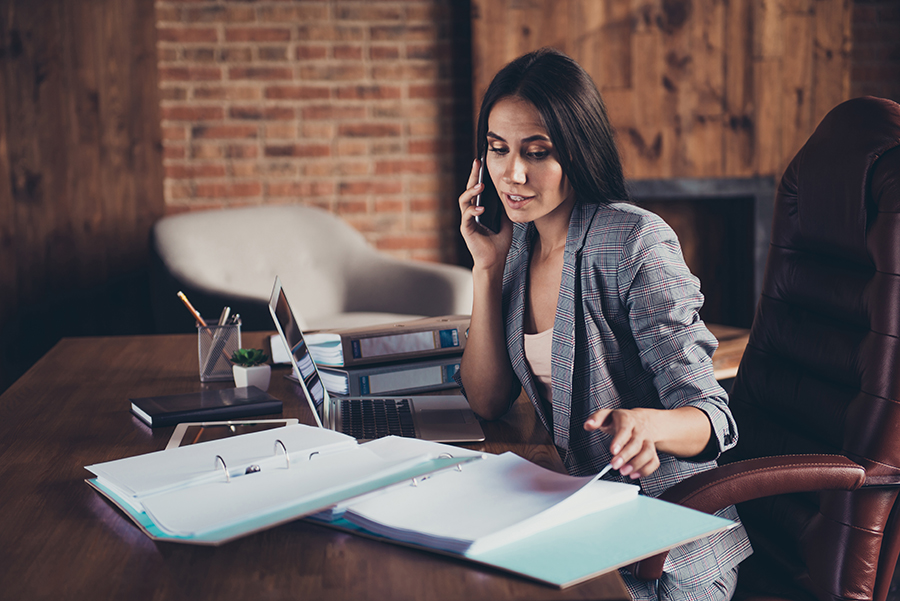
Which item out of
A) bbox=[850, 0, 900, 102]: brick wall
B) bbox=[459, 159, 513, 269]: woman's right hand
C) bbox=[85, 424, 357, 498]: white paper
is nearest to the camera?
bbox=[85, 424, 357, 498]: white paper

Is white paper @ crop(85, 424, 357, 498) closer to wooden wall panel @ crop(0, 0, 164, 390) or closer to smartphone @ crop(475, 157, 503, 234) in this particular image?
smartphone @ crop(475, 157, 503, 234)

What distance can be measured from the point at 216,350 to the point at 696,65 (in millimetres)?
2759

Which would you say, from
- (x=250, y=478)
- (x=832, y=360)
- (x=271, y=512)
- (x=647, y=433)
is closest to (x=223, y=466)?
(x=250, y=478)

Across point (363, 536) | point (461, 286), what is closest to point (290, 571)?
point (363, 536)

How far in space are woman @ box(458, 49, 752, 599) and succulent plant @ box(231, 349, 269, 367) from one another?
0.37 m

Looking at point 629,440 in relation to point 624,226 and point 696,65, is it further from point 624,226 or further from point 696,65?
point 696,65

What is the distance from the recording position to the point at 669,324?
1079mm

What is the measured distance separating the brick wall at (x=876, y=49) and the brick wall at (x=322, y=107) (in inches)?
76.4

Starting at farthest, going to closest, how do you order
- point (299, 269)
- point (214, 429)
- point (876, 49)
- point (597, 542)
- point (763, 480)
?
Result: point (876, 49) → point (299, 269) → point (214, 429) → point (763, 480) → point (597, 542)

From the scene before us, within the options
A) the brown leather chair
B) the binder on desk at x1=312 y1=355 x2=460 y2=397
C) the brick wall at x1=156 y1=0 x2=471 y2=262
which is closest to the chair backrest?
the brown leather chair

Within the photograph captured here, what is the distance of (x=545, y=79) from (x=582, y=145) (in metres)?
0.13

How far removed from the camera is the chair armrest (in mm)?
972

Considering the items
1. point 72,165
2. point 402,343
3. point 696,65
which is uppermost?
point 696,65

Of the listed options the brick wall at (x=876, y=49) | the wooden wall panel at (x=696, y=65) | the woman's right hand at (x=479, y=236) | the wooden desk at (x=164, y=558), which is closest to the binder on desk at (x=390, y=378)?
the woman's right hand at (x=479, y=236)
